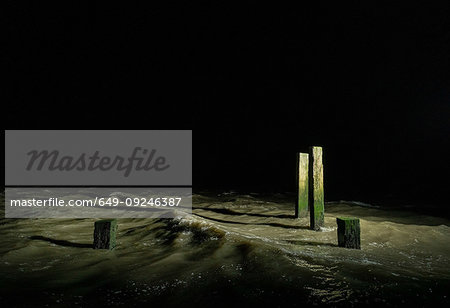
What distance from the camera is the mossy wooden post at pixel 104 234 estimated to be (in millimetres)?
4371

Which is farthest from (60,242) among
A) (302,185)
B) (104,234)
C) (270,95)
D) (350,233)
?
(270,95)

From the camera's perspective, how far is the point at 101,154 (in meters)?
29.6

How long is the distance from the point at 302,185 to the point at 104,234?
4243 millimetres

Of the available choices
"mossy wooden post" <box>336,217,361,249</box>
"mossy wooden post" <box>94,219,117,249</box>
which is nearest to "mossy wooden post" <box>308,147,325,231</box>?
"mossy wooden post" <box>336,217,361,249</box>

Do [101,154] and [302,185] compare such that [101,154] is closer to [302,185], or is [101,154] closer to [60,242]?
[60,242]

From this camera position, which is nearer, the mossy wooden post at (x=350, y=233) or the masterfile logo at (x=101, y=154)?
the mossy wooden post at (x=350, y=233)

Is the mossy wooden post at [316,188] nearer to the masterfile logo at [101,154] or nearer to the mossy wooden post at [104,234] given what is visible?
the mossy wooden post at [104,234]

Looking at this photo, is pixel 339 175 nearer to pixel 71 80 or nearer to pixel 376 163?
pixel 376 163

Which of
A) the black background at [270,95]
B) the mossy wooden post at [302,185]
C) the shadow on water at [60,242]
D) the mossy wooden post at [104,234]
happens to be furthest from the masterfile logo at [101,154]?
the mossy wooden post at [104,234]

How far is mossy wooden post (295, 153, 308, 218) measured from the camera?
6691 millimetres

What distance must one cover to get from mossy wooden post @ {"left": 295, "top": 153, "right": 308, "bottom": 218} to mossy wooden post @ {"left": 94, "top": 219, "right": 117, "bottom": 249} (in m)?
4.02

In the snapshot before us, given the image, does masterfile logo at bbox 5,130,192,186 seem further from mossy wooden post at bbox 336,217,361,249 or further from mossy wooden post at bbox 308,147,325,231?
mossy wooden post at bbox 336,217,361,249

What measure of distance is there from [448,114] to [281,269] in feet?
71.5

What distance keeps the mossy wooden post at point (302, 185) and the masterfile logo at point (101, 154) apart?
53.7ft
